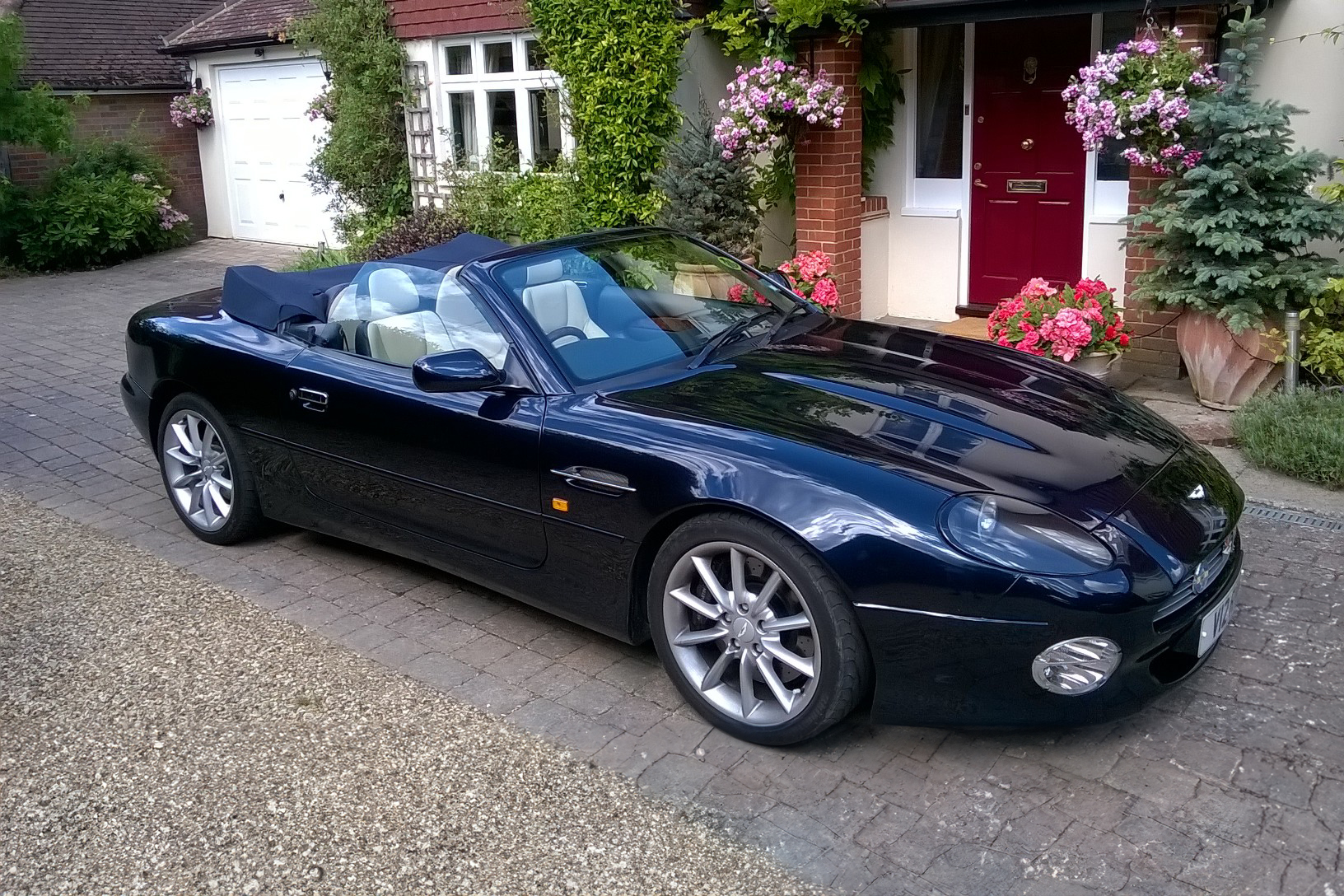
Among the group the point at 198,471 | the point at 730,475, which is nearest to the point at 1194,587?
A: the point at 730,475

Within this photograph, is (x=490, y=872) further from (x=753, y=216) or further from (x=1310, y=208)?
(x=753, y=216)

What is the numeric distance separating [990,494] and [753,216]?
6.06m

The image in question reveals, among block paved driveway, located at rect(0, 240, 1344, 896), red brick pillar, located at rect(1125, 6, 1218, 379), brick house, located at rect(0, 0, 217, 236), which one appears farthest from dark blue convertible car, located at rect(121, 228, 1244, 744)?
brick house, located at rect(0, 0, 217, 236)

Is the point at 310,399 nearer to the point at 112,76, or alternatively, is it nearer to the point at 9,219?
the point at 9,219

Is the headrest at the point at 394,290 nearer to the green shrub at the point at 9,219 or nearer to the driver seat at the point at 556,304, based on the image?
the driver seat at the point at 556,304

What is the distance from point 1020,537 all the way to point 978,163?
6452mm

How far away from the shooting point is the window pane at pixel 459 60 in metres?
12.7

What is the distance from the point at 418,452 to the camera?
14.3 feet

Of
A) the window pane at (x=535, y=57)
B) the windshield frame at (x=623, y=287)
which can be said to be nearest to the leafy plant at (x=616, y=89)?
the window pane at (x=535, y=57)

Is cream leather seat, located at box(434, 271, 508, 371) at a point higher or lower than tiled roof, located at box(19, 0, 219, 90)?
lower

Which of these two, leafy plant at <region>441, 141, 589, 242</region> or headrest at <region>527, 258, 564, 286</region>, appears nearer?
headrest at <region>527, 258, 564, 286</region>

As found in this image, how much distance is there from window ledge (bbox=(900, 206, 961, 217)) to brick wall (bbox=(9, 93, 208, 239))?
1272cm

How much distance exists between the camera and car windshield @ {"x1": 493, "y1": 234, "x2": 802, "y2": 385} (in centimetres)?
428

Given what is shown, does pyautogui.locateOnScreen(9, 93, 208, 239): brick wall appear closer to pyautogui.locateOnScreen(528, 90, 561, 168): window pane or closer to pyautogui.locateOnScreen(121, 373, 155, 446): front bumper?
pyautogui.locateOnScreen(528, 90, 561, 168): window pane
